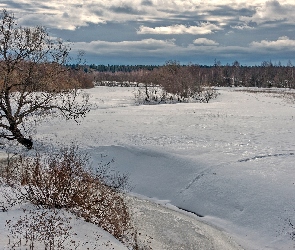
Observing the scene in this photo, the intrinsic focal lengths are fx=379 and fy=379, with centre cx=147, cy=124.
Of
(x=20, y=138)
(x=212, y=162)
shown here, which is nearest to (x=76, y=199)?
(x=212, y=162)

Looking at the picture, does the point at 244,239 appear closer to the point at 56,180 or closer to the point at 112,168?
the point at 56,180

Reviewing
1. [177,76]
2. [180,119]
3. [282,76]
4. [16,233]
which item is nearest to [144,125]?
[180,119]

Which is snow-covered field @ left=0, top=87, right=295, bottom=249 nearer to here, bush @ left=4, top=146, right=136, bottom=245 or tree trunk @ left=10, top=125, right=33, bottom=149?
tree trunk @ left=10, top=125, right=33, bottom=149

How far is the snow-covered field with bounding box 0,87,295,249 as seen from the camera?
1492cm

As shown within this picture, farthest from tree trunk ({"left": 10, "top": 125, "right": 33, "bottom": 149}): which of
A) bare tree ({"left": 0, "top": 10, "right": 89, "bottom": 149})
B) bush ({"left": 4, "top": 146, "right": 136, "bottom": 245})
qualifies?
bush ({"left": 4, "top": 146, "right": 136, "bottom": 245})

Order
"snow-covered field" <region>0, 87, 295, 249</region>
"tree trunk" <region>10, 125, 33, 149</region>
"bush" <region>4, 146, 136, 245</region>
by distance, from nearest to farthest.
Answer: "bush" <region>4, 146, 136, 245</region>
"snow-covered field" <region>0, 87, 295, 249</region>
"tree trunk" <region>10, 125, 33, 149</region>

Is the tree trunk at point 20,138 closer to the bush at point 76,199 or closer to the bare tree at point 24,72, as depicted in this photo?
the bare tree at point 24,72

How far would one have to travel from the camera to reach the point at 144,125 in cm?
2955

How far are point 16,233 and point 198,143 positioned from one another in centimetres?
1603

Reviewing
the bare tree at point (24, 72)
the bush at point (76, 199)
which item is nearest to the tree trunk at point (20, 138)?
the bare tree at point (24, 72)

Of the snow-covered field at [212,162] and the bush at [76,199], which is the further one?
the snow-covered field at [212,162]

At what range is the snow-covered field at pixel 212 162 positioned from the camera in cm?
1492

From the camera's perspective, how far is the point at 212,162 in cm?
1959

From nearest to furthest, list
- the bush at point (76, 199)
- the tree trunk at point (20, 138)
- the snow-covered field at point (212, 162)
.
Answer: the bush at point (76, 199) < the snow-covered field at point (212, 162) < the tree trunk at point (20, 138)
